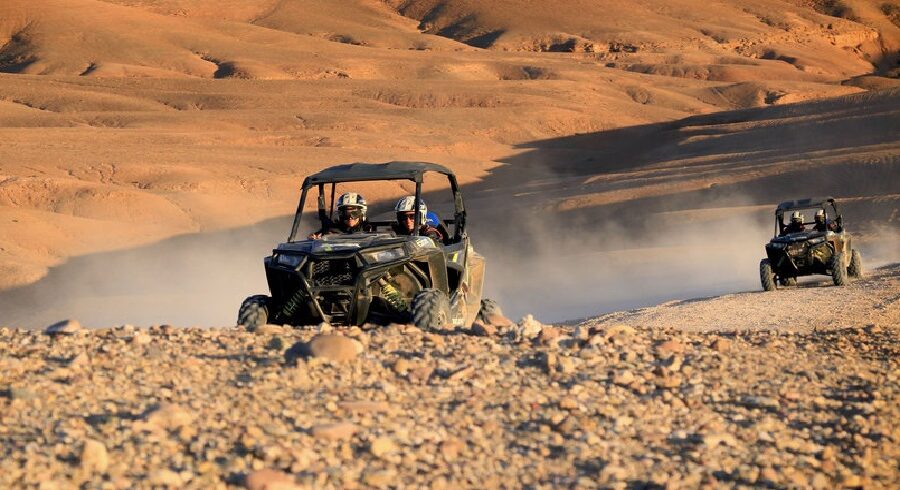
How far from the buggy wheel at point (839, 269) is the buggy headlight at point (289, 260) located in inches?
546

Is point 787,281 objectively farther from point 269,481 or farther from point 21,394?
point 269,481

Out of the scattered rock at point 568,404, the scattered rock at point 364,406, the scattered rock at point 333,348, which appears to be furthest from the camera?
the scattered rock at point 333,348

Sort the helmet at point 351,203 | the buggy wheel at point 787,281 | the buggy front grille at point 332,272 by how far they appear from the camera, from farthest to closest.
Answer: the buggy wheel at point 787,281
the helmet at point 351,203
the buggy front grille at point 332,272

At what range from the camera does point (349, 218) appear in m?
12.4

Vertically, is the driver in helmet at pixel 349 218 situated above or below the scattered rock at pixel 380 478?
above

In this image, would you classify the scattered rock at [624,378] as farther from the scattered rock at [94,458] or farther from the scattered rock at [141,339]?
the scattered rock at [141,339]

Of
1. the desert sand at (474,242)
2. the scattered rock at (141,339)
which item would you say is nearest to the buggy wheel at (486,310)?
the desert sand at (474,242)

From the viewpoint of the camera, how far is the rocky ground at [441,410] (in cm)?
585

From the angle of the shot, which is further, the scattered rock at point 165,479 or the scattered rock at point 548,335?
the scattered rock at point 548,335

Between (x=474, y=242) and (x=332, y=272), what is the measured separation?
97.8 ft

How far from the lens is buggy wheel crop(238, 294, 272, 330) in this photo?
11.2m

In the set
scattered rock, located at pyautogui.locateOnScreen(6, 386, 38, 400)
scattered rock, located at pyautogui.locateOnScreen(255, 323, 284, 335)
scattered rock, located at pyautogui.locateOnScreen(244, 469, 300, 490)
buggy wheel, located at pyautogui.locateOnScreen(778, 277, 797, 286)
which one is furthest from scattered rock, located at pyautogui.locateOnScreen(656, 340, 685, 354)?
buggy wheel, located at pyautogui.locateOnScreen(778, 277, 797, 286)

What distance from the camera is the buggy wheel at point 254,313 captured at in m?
11.2

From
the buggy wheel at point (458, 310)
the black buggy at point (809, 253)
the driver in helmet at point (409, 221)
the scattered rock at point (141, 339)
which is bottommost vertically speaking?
the black buggy at point (809, 253)
